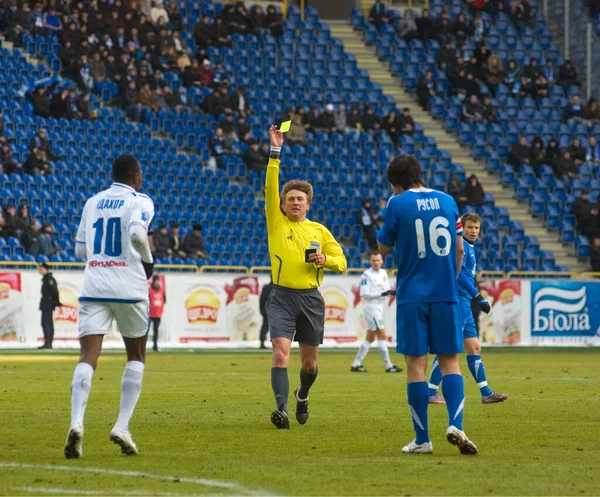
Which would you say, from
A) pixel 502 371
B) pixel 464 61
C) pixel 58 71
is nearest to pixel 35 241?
pixel 58 71

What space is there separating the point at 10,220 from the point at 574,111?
23.0 meters

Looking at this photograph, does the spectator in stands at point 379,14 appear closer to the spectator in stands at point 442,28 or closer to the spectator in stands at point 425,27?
the spectator in stands at point 425,27

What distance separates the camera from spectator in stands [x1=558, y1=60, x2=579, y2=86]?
162 ft

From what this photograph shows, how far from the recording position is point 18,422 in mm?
13000

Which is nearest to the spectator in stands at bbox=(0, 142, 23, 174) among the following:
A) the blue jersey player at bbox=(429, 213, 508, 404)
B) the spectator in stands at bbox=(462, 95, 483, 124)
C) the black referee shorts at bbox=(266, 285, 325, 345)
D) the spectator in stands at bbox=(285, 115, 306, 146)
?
the spectator in stands at bbox=(285, 115, 306, 146)

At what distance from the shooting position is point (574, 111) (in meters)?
47.5

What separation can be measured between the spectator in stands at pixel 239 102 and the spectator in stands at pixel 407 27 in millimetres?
8800

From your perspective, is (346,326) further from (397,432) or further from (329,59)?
(397,432)

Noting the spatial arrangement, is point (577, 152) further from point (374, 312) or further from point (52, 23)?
point (374, 312)

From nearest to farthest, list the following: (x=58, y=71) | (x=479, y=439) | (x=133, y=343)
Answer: (x=133, y=343) → (x=479, y=439) → (x=58, y=71)

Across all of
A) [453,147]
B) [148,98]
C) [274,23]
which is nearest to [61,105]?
[148,98]

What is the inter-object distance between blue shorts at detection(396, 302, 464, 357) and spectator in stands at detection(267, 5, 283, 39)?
121ft

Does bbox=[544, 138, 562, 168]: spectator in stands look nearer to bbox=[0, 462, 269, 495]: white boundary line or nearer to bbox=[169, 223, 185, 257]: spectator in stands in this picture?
bbox=[169, 223, 185, 257]: spectator in stands

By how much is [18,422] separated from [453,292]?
16.9ft
